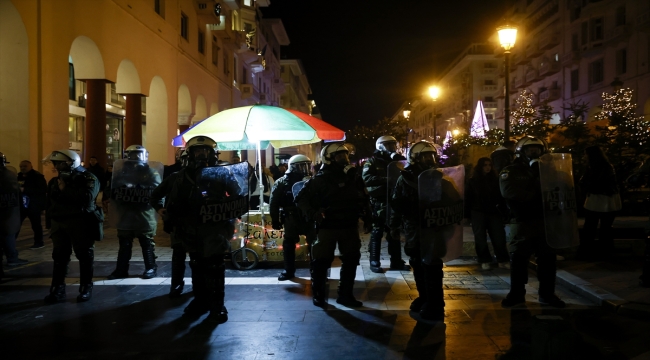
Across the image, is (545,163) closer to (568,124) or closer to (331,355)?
(331,355)

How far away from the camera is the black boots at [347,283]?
21.1 feet

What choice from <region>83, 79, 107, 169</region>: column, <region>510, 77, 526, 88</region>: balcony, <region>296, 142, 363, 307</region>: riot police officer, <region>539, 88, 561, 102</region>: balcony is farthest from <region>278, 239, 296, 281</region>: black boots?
<region>510, 77, 526, 88</region>: balcony

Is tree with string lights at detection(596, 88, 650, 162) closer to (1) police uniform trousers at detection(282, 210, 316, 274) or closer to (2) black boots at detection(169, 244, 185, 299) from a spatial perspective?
(1) police uniform trousers at detection(282, 210, 316, 274)

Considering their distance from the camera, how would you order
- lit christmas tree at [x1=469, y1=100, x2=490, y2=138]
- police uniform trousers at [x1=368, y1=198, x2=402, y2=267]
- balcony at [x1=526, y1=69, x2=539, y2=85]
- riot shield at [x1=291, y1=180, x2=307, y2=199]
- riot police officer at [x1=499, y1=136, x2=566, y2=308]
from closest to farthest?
riot police officer at [x1=499, y1=136, x2=566, y2=308], riot shield at [x1=291, y1=180, x2=307, y2=199], police uniform trousers at [x1=368, y1=198, x2=402, y2=267], lit christmas tree at [x1=469, y1=100, x2=490, y2=138], balcony at [x1=526, y1=69, x2=539, y2=85]

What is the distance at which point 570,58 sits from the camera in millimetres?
36312

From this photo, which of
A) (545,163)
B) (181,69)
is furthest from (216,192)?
(181,69)

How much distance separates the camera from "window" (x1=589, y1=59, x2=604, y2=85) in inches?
1304

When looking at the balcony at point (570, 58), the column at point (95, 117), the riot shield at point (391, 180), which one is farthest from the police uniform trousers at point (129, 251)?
the balcony at point (570, 58)

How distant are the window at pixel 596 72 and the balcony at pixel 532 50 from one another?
27.1 ft

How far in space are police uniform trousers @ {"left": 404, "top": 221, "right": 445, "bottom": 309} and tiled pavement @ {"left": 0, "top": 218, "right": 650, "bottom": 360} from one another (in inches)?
10.4

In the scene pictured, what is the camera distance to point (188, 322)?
5840 mm

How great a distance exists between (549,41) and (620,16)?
989 cm

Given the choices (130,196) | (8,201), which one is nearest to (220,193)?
(130,196)

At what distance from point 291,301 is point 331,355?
1997mm
